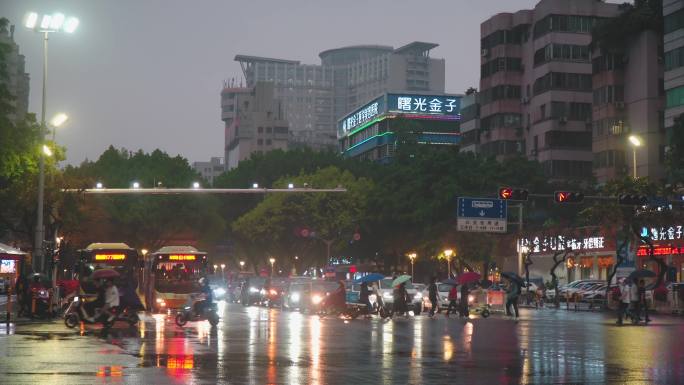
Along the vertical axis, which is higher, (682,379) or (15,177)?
(15,177)

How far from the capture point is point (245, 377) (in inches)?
665

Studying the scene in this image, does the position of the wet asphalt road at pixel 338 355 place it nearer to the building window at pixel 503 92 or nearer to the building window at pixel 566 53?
the building window at pixel 566 53

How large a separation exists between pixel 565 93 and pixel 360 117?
242 feet

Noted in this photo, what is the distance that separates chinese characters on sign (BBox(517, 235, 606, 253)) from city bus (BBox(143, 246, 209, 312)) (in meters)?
26.5

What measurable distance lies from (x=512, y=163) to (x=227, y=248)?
38311 mm

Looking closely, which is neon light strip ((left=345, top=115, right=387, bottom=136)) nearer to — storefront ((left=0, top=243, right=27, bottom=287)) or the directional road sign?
the directional road sign

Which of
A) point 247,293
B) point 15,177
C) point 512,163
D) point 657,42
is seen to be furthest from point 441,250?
point 15,177

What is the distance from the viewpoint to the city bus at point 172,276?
44.5m

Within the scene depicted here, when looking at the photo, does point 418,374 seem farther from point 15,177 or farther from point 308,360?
point 15,177

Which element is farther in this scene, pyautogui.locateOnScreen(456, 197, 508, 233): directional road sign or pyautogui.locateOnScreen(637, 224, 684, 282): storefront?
pyautogui.locateOnScreen(637, 224, 684, 282): storefront

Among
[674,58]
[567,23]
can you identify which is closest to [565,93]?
[567,23]

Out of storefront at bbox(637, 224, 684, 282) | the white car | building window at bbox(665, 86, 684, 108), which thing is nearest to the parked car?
the white car

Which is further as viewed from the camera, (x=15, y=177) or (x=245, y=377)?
(x=15, y=177)

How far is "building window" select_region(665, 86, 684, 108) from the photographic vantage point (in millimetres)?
66438
